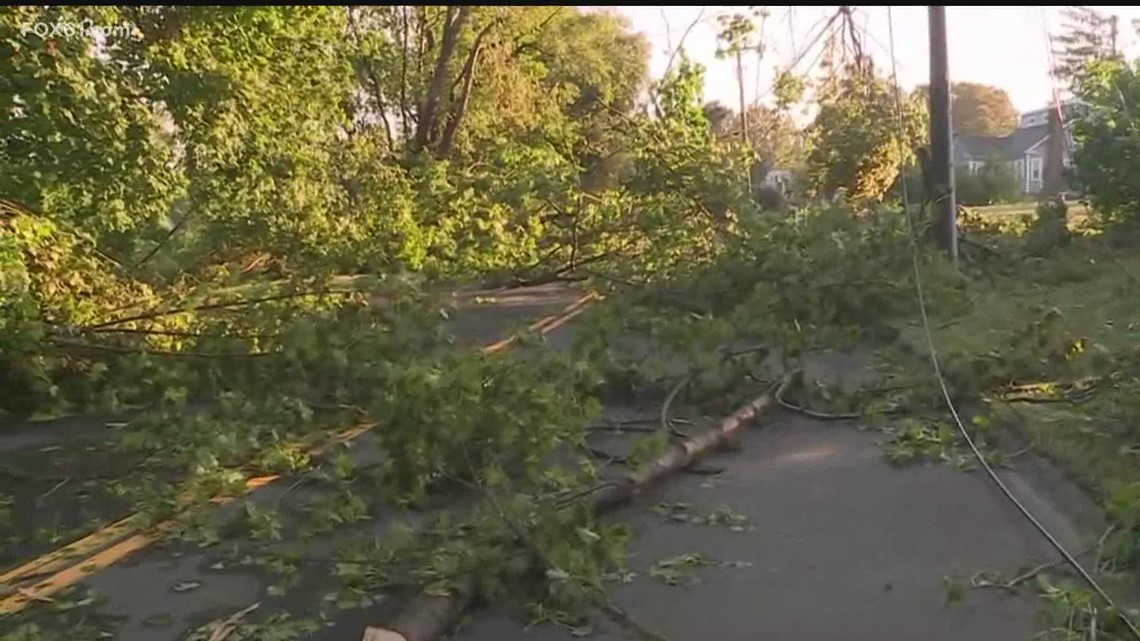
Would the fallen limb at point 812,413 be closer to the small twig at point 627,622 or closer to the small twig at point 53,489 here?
the small twig at point 627,622

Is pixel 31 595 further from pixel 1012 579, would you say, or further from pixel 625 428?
pixel 1012 579

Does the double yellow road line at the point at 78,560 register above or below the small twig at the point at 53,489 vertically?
below

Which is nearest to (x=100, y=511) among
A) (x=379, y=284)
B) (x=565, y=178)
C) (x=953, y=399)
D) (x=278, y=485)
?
(x=278, y=485)

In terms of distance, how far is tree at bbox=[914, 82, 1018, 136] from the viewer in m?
9.87

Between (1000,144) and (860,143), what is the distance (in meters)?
2.05

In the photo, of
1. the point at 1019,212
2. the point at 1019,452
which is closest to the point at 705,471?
the point at 1019,452

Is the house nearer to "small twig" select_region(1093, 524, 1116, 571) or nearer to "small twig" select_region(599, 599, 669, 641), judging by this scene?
"small twig" select_region(1093, 524, 1116, 571)

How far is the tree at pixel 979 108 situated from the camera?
987 cm

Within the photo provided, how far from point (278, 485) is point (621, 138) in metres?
6.10

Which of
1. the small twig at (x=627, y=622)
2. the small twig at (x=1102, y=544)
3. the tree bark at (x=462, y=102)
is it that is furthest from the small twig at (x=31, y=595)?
the tree bark at (x=462, y=102)

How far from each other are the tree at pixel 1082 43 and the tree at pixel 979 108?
1.90 feet

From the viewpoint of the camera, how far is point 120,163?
648 cm

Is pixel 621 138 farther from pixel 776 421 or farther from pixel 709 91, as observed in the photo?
pixel 776 421

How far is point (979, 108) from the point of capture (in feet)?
35.7
